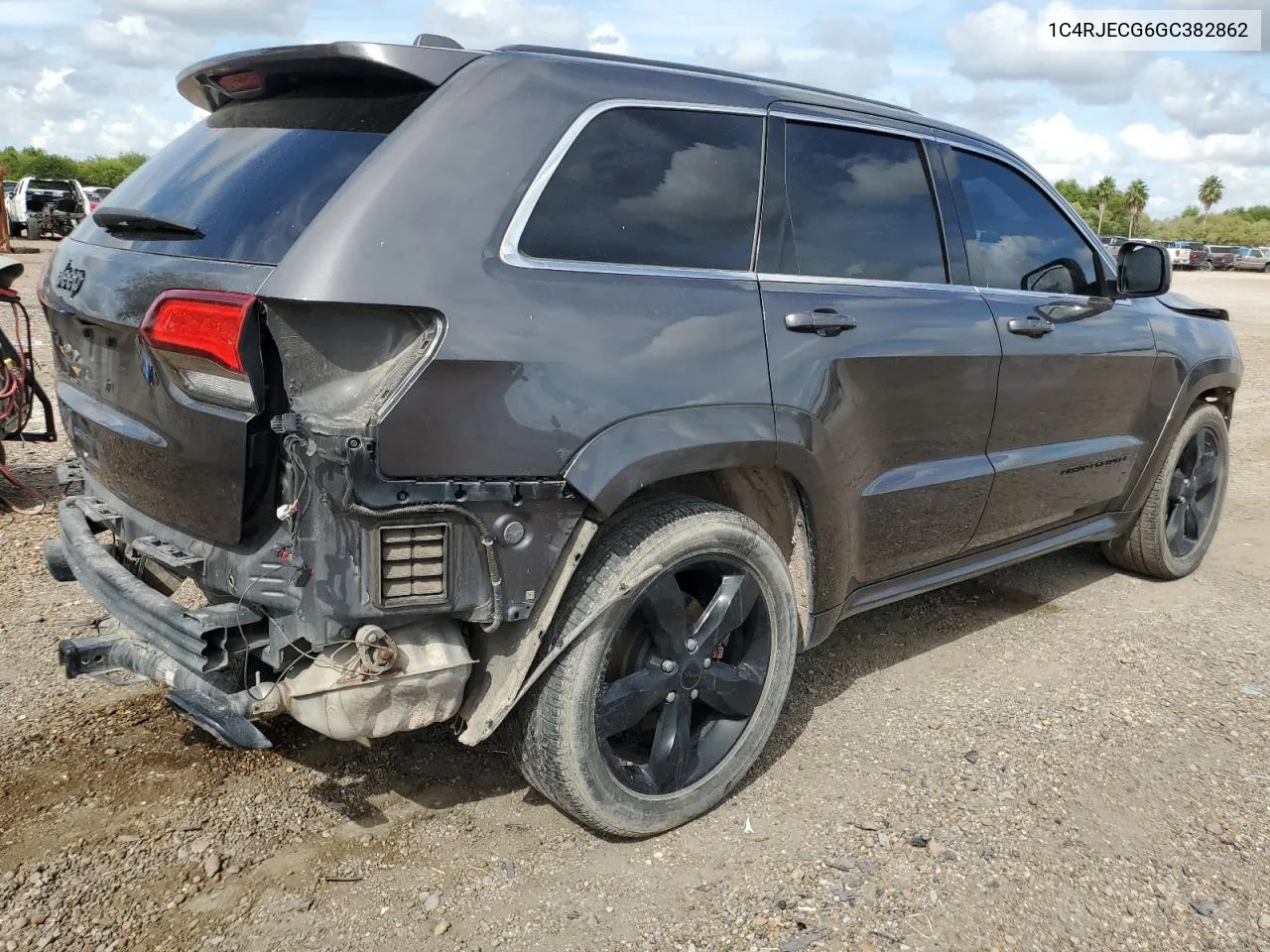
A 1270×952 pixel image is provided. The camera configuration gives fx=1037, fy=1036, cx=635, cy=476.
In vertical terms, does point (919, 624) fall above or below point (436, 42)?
below

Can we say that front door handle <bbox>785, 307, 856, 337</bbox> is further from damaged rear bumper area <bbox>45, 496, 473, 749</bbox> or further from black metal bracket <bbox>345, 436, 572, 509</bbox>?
damaged rear bumper area <bbox>45, 496, 473, 749</bbox>

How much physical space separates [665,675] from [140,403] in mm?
1498

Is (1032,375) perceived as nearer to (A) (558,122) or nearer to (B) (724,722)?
(B) (724,722)

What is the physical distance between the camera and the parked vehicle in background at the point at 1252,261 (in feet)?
161

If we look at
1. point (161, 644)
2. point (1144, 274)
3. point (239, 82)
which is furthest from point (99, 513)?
point (1144, 274)

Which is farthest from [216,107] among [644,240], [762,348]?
[762,348]

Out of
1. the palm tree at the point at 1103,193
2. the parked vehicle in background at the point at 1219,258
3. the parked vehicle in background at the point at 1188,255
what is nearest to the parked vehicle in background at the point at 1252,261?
the parked vehicle in background at the point at 1219,258

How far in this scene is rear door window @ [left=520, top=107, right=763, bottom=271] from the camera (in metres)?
2.50

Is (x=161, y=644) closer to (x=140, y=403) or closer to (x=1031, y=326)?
(x=140, y=403)

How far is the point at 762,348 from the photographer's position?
2793 millimetres

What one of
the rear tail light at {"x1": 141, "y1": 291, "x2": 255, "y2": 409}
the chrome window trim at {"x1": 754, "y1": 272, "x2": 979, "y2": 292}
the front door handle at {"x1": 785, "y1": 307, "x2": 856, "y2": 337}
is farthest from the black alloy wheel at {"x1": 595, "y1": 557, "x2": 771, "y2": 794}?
the rear tail light at {"x1": 141, "y1": 291, "x2": 255, "y2": 409}

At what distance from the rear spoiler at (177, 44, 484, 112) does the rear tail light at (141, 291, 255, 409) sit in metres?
0.65

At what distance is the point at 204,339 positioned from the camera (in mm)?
2230

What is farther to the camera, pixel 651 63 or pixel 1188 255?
pixel 1188 255
